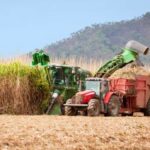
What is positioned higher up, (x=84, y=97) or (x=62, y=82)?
(x=62, y=82)

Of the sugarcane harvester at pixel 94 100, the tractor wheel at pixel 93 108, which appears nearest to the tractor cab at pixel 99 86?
the sugarcane harvester at pixel 94 100

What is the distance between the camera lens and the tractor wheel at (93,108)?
20792 millimetres

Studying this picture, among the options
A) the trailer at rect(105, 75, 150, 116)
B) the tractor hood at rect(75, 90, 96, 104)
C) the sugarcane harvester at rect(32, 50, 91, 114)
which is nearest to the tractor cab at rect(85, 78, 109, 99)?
the tractor hood at rect(75, 90, 96, 104)

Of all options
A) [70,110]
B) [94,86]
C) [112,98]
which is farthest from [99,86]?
[70,110]

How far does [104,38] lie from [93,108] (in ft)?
359

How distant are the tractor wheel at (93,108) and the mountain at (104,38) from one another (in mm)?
100143

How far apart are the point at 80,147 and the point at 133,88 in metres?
13.0

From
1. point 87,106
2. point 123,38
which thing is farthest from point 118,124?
point 123,38

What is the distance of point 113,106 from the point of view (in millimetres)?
21922

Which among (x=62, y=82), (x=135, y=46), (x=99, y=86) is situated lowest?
(x=99, y=86)

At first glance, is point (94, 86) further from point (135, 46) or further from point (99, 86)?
point (135, 46)

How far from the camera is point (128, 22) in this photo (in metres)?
137

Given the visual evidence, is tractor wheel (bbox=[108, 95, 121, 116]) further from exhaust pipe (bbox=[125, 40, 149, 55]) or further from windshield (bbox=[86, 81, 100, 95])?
exhaust pipe (bbox=[125, 40, 149, 55])

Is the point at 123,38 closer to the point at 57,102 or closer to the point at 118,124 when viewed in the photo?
the point at 57,102
